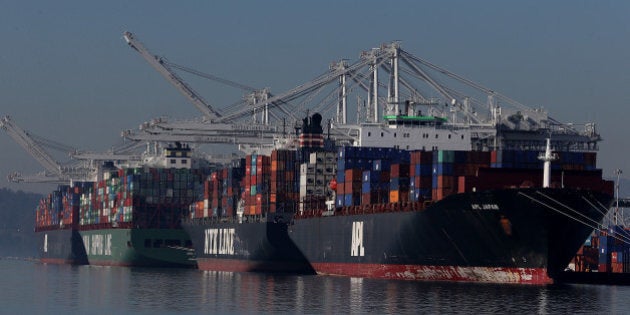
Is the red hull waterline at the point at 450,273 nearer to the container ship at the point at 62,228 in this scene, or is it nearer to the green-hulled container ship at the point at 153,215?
the green-hulled container ship at the point at 153,215

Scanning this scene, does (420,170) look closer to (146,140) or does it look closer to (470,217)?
(470,217)

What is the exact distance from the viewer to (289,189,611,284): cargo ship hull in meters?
75.4

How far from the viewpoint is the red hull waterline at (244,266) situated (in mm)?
107438

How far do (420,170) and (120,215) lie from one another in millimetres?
61044

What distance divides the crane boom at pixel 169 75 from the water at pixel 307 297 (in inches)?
2130

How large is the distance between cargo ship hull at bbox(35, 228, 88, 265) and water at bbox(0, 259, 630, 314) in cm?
6966

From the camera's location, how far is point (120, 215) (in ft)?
458

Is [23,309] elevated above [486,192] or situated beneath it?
situated beneath

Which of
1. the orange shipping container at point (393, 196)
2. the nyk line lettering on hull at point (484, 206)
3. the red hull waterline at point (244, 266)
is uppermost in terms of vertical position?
the orange shipping container at point (393, 196)

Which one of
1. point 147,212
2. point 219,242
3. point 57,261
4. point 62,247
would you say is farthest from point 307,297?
point 57,261

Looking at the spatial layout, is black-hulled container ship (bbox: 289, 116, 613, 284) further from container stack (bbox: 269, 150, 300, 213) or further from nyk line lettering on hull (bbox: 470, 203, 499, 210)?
container stack (bbox: 269, 150, 300, 213)

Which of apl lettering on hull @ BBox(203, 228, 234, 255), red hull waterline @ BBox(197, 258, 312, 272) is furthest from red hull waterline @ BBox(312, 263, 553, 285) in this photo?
apl lettering on hull @ BBox(203, 228, 234, 255)

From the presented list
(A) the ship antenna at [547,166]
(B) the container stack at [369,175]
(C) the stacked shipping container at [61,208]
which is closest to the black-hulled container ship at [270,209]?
(B) the container stack at [369,175]

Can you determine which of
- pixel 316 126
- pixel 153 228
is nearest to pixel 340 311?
pixel 316 126
